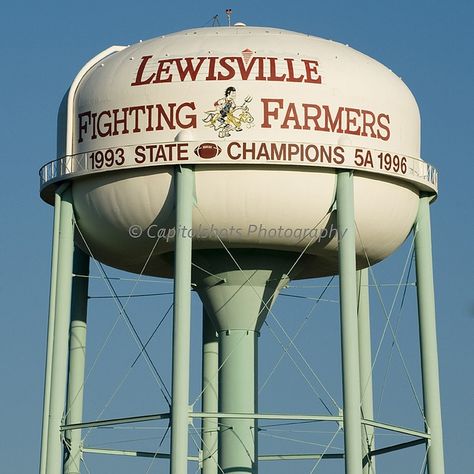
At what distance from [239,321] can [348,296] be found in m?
3.52

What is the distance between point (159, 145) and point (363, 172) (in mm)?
3675

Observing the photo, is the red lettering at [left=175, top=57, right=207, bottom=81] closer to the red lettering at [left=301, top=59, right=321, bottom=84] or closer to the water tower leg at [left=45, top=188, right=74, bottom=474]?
the red lettering at [left=301, top=59, right=321, bottom=84]

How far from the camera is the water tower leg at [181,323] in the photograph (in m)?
32.2

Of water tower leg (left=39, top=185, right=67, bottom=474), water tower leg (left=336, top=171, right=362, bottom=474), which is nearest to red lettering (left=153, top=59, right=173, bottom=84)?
water tower leg (left=39, top=185, right=67, bottom=474)

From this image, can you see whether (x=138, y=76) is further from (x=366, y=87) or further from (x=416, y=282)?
(x=416, y=282)

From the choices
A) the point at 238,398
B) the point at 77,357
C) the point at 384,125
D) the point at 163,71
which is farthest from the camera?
the point at 77,357

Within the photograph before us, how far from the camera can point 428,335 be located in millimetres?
35500

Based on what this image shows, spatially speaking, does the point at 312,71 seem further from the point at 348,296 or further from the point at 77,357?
the point at 77,357

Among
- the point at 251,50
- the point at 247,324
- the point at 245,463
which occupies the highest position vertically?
the point at 251,50

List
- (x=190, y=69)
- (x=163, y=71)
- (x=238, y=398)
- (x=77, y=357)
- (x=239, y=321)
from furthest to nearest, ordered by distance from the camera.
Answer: (x=77, y=357) < (x=239, y=321) < (x=238, y=398) < (x=163, y=71) < (x=190, y=69)

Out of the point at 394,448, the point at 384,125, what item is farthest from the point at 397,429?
the point at 384,125

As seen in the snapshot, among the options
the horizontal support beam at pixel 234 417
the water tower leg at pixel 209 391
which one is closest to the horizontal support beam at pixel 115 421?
the horizontal support beam at pixel 234 417

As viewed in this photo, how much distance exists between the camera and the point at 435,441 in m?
35.0

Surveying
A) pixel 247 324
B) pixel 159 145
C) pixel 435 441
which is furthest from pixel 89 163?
pixel 435 441
